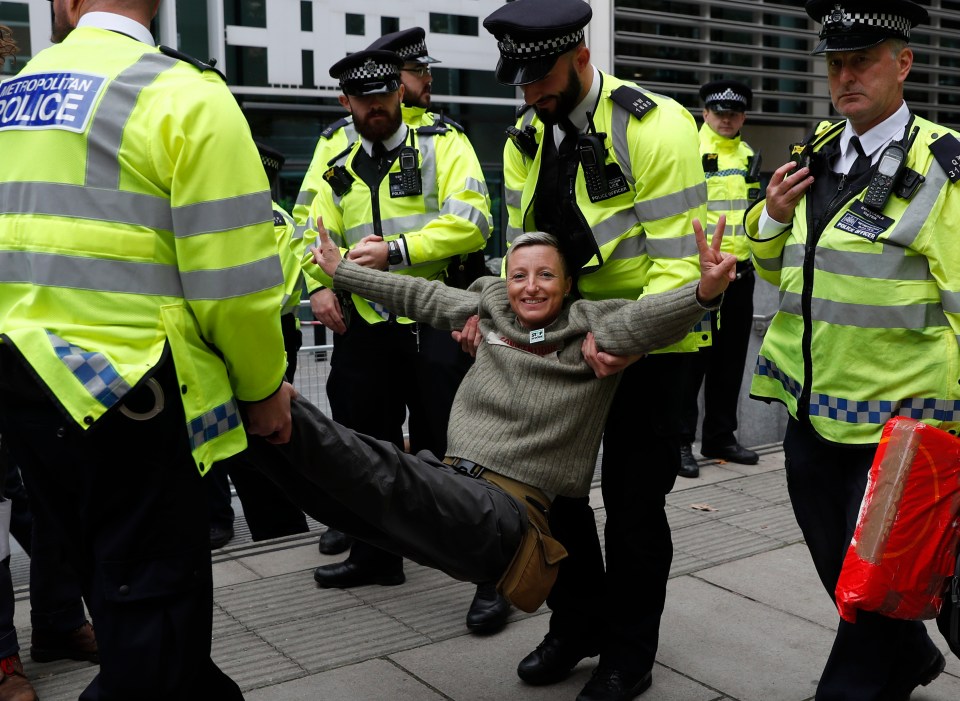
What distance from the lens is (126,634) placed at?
8.07 feet

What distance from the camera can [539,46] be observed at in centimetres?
339

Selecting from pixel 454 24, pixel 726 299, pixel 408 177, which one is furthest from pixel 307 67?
pixel 408 177

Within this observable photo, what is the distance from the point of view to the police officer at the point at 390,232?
15.3ft

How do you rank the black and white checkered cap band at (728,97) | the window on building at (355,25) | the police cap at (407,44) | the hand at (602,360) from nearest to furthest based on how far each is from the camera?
1. the hand at (602,360)
2. the police cap at (407,44)
3. the black and white checkered cap band at (728,97)
4. the window on building at (355,25)

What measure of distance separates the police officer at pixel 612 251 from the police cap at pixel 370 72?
43.3 inches

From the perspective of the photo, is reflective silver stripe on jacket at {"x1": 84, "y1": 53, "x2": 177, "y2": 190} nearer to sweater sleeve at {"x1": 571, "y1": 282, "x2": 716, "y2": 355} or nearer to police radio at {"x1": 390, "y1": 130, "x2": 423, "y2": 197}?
sweater sleeve at {"x1": 571, "y1": 282, "x2": 716, "y2": 355}

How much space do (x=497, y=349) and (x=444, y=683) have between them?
118cm

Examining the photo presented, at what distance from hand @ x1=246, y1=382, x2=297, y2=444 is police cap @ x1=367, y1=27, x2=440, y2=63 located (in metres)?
2.90

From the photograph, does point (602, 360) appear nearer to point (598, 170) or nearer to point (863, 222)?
point (598, 170)

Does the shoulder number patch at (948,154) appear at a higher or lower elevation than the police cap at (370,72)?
lower

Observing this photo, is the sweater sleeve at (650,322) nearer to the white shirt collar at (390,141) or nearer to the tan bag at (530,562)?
the tan bag at (530,562)

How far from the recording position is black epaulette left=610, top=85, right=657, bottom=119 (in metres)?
3.45

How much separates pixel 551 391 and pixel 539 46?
1063mm

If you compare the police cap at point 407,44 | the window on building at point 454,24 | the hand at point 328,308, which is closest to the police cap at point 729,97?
the police cap at point 407,44
